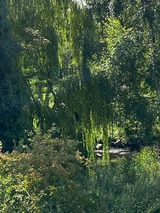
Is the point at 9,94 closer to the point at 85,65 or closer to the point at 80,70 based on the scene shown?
the point at 80,70

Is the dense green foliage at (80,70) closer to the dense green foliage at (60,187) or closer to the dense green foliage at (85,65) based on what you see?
the dense green foliage at (85,65)

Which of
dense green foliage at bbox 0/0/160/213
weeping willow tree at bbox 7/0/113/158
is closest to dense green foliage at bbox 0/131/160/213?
dense green foliage at bbox 0/0/160/213

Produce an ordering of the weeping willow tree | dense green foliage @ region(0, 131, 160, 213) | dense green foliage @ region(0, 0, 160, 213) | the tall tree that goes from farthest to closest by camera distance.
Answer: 1. the weeping willow tree
2. dense green foliage @ region(0, 0, 160, 213)
3. the tall tree
4. dense green foliage @ region(0, 131, 160, 213)

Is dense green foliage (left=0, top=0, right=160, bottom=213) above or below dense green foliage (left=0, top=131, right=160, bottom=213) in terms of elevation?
above

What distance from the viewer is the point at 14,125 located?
13.7 m

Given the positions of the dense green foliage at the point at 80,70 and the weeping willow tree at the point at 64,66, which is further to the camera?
the weeping willow tree at the point at 64,66

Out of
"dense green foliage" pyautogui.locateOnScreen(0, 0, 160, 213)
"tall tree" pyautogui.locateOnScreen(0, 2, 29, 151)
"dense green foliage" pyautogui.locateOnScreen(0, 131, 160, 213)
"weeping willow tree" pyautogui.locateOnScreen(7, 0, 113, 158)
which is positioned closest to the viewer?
"dense green foliage" pyautogui.locateOnScreen(0, 131, 160, 213)

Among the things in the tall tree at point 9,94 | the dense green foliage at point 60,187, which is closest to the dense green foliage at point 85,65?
the tall tree at point 9,94

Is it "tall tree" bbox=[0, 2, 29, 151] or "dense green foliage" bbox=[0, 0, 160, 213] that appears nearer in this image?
"tall tree" bbox=[0, 2, 29, 151]

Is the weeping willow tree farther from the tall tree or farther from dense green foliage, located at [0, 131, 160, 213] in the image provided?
dense green foliage, located at [0, 131, 160, 213]

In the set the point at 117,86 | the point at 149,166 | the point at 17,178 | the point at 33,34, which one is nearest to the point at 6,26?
the point at 33,34

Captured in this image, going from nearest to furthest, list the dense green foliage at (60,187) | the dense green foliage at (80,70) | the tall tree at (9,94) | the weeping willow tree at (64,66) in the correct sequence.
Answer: the dense green foliage at (60,187), the tall tree at (9,94), the dense green foliage at (80,70), the weeping willow tree at (64,66)

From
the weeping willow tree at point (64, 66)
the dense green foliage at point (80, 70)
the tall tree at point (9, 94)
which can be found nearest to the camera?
the tall tree at point (9, 94)

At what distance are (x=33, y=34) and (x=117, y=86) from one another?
298 centimetres
